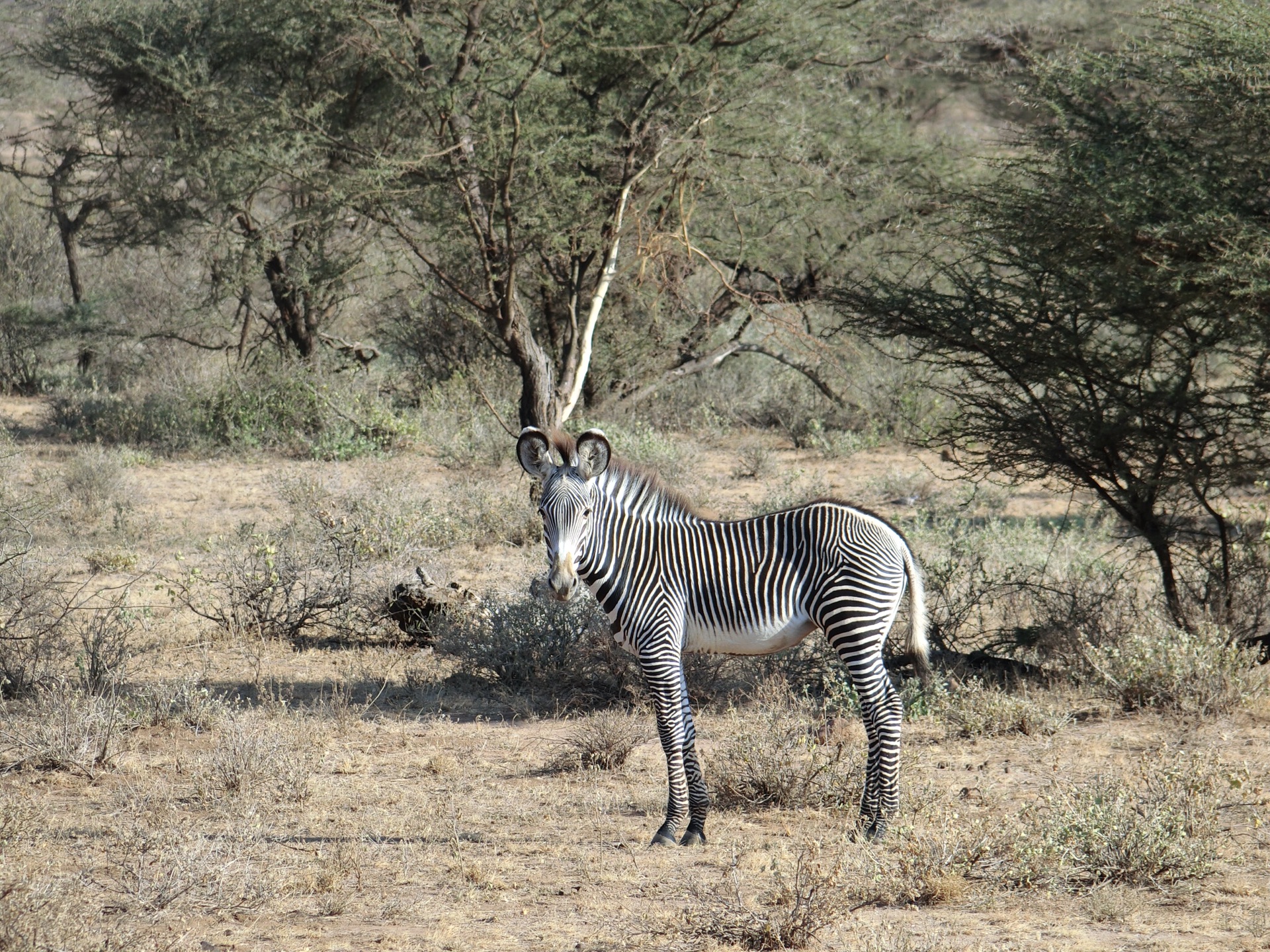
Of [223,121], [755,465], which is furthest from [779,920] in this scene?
[223,121]

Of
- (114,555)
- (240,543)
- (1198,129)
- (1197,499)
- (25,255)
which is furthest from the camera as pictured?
(25,255)

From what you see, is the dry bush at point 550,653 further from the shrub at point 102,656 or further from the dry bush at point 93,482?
the dry bush at point 93,482

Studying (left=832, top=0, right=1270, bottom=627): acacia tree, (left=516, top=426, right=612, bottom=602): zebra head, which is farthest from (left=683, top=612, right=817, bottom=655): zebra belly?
(left=832, top=0, right=1270, bottom=627): acacia tree

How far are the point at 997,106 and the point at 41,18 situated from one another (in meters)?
18.7

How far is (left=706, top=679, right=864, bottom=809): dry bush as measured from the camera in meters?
6.05

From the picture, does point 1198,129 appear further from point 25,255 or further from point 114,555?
point 25,255

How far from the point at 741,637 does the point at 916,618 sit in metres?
0.90

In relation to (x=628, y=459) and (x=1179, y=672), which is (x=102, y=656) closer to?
(x=628, y=459)

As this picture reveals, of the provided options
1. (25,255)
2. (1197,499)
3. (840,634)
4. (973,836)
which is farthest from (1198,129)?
(25,255)

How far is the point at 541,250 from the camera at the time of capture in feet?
39.2

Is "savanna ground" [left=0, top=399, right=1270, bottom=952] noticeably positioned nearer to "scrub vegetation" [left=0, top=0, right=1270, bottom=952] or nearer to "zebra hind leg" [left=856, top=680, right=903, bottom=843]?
"scrub vegetation" [left=0, top=0, right=1270, bottom=952]

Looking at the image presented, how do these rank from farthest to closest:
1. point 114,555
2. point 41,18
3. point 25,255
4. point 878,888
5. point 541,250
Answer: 1. point 25,255
2. point 41,18
3. point 541,250
4. point 114,555
5. point 878,888

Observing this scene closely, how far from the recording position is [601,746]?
670cm

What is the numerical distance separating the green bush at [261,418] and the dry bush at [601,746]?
911 centimetres
